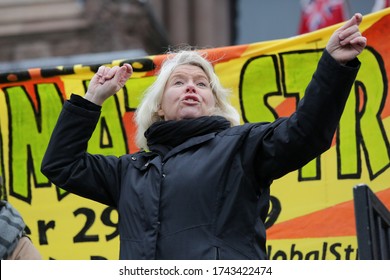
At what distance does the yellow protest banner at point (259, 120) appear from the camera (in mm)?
5785

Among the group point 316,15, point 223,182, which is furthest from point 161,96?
point 316,15

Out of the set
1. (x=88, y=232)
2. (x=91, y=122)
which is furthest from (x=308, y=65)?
(x=91, y=122)

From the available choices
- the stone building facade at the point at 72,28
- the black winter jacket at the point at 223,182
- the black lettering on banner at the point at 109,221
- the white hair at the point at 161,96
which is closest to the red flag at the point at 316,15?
the stone building facade at the point at 72,28

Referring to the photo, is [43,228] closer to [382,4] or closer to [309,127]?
[309,127]

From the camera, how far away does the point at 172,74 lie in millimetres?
4660

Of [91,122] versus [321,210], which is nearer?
[91,122]

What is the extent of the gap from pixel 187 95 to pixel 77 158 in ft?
1.52

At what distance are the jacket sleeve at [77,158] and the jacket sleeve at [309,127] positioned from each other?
2.01ft

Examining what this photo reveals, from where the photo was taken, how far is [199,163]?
429 cm

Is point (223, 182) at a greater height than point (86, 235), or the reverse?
point (223, 182)

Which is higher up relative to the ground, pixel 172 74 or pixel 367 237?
pixel 172 74

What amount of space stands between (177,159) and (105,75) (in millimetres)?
561

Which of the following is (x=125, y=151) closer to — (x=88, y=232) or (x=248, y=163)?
(x=88, y=232)

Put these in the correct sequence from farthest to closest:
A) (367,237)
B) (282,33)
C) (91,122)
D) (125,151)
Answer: (282,33) → (125,151) → (91,122) → (367,237)
